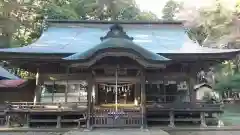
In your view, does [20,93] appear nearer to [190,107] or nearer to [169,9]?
[190,107]

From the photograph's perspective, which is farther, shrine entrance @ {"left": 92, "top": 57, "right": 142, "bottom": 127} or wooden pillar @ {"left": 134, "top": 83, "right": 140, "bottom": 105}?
wooden pillar @ {"left": 134, "top": 83, "right": 140, "bottom": 105}

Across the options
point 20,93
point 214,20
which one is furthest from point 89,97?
point 214,20

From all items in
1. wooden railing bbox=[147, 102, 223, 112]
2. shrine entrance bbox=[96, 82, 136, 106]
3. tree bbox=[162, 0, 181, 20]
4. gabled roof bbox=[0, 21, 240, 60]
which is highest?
tree bbox=[162, 0, 181, 20]

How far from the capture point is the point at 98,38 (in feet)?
52.9

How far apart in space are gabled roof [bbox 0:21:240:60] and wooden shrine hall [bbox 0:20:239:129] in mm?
53

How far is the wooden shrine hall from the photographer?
11.6 meters

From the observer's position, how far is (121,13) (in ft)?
126

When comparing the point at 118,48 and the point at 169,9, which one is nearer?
the point at 118,48

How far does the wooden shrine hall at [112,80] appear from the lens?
11.6m

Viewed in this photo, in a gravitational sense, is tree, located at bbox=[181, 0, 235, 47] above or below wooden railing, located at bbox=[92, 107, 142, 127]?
above

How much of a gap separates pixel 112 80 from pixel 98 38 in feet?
12.7

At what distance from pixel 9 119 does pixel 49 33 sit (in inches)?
238

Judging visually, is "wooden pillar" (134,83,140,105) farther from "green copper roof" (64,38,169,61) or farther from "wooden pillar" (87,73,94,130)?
"green copper roof" (64,38,169,61)

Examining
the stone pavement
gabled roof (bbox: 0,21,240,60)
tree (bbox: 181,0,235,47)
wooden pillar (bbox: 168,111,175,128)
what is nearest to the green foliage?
gabled roof (bbox: 0,21,240,60)
